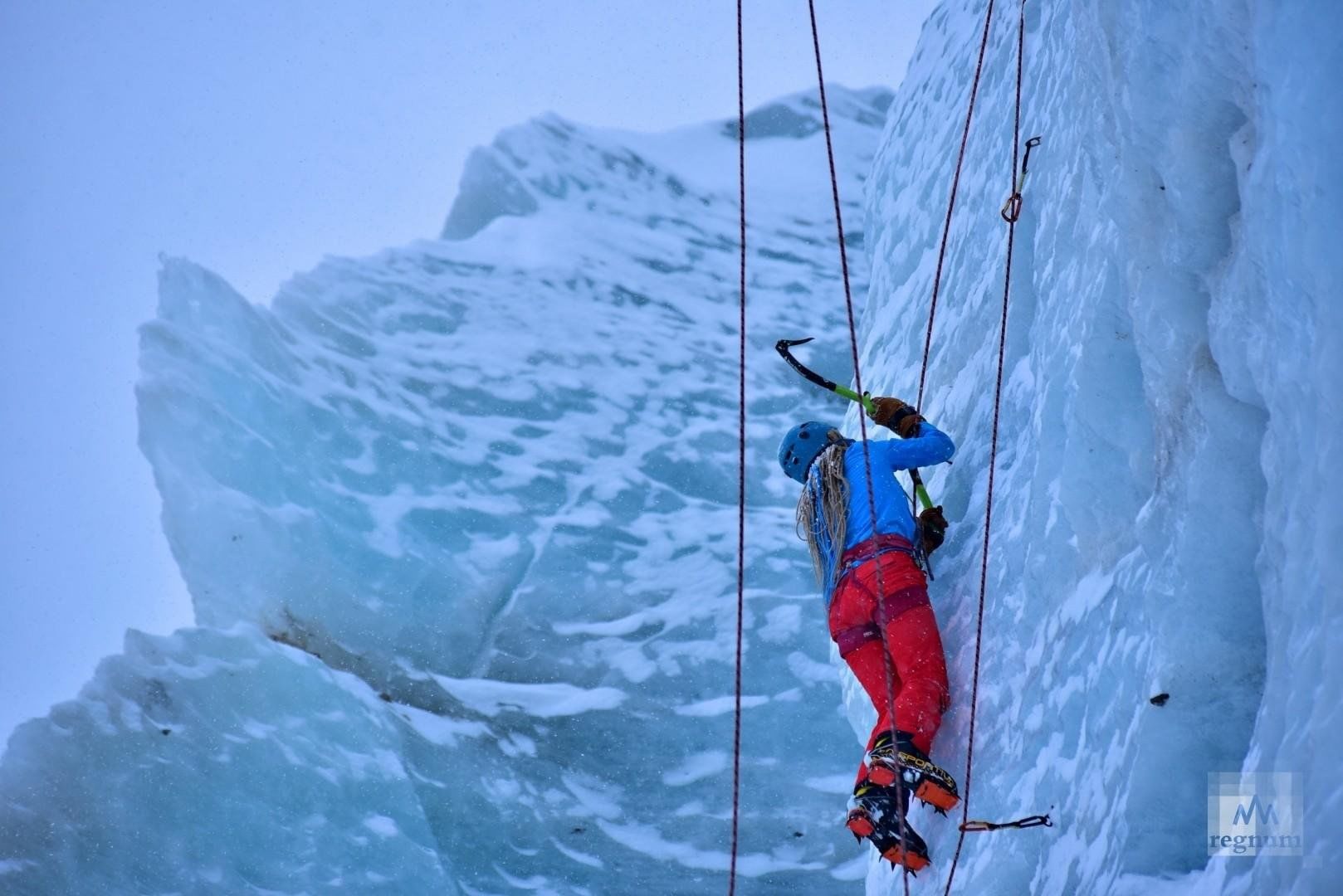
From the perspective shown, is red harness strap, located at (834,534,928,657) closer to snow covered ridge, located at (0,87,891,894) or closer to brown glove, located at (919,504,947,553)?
brown glove, located at (919,504,947,553)

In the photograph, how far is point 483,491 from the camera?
10.2 meters

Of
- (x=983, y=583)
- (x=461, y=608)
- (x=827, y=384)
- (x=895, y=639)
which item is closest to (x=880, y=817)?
(x=895, y=639)

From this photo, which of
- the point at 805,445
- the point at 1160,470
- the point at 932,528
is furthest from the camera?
the point at 805,445

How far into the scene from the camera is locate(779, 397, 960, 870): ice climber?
2.79 metres

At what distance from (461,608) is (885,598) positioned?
6.42 metres

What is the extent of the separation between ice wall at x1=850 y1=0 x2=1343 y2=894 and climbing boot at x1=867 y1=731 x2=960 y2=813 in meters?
0.22

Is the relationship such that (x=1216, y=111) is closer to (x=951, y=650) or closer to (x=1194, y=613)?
(x=1194, y=613)

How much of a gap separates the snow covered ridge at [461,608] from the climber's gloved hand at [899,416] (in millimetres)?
4858

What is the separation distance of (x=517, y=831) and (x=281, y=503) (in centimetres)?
303

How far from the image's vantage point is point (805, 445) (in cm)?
379

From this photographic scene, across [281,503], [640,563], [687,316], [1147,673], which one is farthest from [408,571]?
[1147,673]

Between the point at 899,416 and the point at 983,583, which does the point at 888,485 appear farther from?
the point at 983,583

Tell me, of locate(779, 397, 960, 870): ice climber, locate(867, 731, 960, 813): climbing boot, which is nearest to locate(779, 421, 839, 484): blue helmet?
locate(779, 397, 960, 870): ice climber

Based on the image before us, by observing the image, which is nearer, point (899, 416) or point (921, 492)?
point (899, 416)
